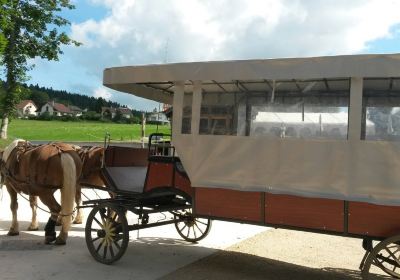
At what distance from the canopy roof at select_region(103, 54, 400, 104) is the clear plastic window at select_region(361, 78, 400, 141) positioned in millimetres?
250

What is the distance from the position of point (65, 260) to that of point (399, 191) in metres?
4.28

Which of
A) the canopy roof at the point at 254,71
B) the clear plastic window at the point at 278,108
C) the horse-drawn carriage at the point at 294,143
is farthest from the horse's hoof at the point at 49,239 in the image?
the clear plastic window at the point at 278,108

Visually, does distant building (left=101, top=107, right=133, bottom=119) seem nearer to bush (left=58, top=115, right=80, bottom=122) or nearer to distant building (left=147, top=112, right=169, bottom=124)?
bush (left=58, top=115, right=80, bottom=122)

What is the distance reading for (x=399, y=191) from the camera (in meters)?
4.50

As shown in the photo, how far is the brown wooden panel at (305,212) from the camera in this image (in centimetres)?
481

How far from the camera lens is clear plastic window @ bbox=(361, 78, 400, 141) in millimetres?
4621

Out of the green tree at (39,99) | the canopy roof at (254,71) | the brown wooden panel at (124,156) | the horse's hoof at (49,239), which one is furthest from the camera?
the green tree at (39,99)

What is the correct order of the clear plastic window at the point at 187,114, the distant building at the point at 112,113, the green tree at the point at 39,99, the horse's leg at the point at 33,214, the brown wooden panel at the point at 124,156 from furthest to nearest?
the green tree at the point at 39,99 < the distant building at the point at 112,113 < the horse's leg at the point at 33,214 < the brown wooden panel at the point at 124,156 < the clear plastic window at the point at 187,114

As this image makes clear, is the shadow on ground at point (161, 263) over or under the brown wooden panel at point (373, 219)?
under

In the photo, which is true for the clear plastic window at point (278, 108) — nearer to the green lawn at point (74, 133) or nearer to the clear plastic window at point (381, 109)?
the clear plastic window at point (381, 109)

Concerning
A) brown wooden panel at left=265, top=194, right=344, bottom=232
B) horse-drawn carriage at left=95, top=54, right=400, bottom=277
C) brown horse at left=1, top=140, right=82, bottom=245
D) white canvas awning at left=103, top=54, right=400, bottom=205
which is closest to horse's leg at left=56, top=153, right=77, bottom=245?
brown horse at left=1, top=140, right=82, bottom=245

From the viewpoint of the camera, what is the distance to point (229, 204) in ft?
17.4

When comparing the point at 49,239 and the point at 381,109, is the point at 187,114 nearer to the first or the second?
the point at 381,109

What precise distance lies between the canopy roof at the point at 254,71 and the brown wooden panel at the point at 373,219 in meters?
1.31
